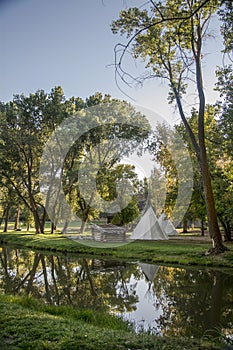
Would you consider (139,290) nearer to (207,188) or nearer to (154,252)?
(207,188)

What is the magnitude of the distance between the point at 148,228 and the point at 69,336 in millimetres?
18659

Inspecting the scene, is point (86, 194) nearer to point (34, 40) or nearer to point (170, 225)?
point (170, 225)

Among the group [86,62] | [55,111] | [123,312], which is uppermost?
[55,111]

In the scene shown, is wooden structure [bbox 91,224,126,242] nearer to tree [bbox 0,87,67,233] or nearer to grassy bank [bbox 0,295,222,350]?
tree [bbox 0,87,67,233]

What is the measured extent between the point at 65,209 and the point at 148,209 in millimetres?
7687

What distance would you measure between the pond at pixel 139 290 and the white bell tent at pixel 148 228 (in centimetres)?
824

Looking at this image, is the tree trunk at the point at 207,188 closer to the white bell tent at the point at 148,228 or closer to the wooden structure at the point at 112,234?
the wooden structure at the point at 112,234

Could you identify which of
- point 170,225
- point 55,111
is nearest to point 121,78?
point 55,111

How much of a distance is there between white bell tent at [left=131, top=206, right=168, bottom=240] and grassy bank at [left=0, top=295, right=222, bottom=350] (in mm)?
17048

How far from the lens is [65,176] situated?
25.5m

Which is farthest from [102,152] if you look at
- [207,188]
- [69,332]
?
[69,332]

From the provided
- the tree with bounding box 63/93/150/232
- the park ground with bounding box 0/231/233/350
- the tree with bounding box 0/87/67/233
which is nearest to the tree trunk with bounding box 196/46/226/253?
the park ground with bounding box 0/231/233/350

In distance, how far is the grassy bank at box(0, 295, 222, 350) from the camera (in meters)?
4.39

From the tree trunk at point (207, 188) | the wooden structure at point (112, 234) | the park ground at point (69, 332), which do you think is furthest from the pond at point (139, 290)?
the wooden structure at point (112, 234)
